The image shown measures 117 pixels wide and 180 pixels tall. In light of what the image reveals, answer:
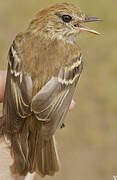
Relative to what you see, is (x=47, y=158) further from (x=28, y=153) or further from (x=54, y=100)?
(x=54, y=100)

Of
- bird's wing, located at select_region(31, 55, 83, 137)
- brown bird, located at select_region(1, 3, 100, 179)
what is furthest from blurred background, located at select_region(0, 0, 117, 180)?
bird's wing, located at select_region(31, 55, 83, 137)

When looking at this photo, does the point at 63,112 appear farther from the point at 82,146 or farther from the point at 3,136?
the point at 82,146

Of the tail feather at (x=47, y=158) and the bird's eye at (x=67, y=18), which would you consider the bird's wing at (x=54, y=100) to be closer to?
the tail feather at (x=47, y=158)

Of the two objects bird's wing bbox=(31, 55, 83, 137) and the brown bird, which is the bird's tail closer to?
the brown bird

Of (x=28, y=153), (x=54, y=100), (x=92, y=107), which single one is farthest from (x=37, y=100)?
(x=92, y=107)

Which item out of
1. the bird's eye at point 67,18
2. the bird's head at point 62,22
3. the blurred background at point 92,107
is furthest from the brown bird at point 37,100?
the blurred background at point 92,107

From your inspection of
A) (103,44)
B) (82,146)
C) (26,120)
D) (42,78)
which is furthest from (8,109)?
(103,44)
